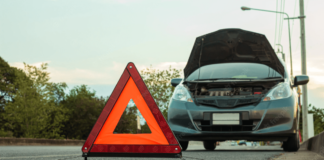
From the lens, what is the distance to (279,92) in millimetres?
5848

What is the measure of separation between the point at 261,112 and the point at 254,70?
1127 millimetres

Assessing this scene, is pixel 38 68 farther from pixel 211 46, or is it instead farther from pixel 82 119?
pixel 211 46

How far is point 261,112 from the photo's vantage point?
5.64 m

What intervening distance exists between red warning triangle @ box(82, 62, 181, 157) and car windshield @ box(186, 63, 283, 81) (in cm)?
321

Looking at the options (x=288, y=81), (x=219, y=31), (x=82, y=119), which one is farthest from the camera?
(x=82, y=119)

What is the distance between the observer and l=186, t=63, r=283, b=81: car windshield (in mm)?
6375

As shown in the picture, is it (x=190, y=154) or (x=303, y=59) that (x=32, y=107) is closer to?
(x=303, y=59)

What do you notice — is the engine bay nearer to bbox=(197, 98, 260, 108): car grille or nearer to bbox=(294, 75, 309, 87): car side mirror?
bbox=(197, 98, 260, 108): car grille

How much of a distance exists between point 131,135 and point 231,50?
13.6 feet

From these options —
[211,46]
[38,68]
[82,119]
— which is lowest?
[82,119]

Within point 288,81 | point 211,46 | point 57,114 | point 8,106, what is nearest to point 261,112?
point 288,81

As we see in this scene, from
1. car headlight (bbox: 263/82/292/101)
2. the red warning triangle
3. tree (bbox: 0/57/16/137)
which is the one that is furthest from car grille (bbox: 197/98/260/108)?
tree (bbox: 0/57/16/137)

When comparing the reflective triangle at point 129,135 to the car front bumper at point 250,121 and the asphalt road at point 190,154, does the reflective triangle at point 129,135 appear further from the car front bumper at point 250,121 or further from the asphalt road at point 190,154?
the car front bumper at point 250,121

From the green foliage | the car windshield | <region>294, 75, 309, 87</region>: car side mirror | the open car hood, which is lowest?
the green foliage
